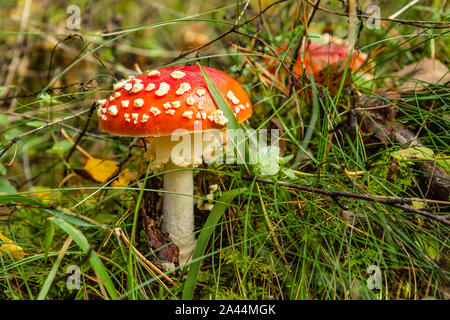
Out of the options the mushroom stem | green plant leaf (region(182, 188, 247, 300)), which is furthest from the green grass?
the mushroom stem

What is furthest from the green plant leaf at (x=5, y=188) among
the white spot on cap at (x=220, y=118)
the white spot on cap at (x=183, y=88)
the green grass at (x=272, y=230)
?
the white spot on cap at (x=220, y=118)

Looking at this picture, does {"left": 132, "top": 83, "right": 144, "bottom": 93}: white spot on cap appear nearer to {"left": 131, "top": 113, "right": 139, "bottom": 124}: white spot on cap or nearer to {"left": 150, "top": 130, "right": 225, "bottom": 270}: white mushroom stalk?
{"left": 131, "top": 113, "right": 139, "bottom": 124}: white spot on cap

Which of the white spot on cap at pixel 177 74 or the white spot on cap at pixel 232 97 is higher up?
the white spot on cap at pixel 177 74

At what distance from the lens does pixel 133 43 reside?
530cm

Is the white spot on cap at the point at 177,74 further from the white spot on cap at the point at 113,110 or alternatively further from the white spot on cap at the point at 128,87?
the white spot on cap at the point at 113,110

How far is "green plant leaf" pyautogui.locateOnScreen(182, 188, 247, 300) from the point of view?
1.35m

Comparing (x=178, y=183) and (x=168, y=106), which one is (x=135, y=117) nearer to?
(x=168, y=106)

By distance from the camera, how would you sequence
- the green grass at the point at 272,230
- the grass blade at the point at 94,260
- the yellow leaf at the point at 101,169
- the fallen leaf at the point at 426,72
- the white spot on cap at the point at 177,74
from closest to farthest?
the grass blade at the point at 94,260
the green grass at the point at 272,230
the white spot on cap at the point at 177,74
the fallen leaf at the point at 426,72
the yellow leaf at the point at 101,169

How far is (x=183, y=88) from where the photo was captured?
150 cm

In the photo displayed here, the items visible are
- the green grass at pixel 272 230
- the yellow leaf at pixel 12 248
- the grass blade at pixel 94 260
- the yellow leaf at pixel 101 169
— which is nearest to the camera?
the grass blade at pixel 94 260

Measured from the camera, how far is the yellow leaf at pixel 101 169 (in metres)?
2.50

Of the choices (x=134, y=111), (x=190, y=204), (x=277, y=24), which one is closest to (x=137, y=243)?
(x=190, y=204)

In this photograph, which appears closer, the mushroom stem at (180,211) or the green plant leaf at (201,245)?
the green plant leaf at (201,245)

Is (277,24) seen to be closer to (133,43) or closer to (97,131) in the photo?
(97,131)
